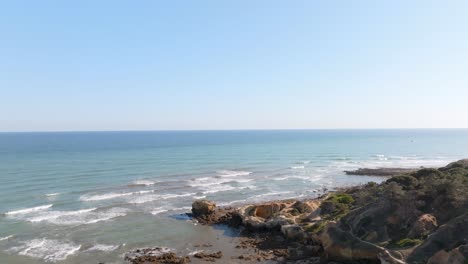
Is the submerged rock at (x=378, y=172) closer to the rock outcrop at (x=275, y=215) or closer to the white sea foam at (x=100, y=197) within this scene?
the rock outcrop at (x=275, y=215)

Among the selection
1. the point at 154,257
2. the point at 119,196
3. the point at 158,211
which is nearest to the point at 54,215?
the point at 158,211

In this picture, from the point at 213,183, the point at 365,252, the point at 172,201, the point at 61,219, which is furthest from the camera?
the point at 213,183

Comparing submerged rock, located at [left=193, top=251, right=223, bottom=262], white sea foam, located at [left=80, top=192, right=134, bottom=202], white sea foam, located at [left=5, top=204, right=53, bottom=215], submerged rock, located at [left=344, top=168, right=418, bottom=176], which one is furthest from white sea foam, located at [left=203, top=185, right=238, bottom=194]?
submerged rock, located at [left=344, top=168, right=418, bottom=176]

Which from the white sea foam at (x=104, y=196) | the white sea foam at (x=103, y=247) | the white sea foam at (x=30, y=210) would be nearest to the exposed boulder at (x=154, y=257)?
the white sea foam at (x=103, y=247)

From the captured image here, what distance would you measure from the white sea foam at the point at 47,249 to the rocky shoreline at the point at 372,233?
473 cm

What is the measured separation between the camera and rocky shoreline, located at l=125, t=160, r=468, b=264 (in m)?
22.5

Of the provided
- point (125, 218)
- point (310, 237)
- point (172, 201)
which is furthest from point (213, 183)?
point (310, 237)

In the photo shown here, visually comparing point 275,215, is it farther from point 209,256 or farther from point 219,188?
point 219,188

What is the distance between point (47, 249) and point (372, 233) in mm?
23638

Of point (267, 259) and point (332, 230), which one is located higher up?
point (332, 230)

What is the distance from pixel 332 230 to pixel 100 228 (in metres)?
20.8

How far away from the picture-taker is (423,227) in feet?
83.5

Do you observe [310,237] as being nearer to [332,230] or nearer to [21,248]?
[332,230]

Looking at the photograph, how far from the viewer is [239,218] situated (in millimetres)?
38094
